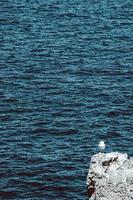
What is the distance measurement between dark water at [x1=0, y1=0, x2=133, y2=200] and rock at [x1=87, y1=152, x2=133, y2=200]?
1418 centimetres

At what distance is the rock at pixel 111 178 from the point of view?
48.6 ft

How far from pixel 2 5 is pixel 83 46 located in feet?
60.8

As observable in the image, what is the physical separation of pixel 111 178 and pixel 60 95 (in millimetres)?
27374

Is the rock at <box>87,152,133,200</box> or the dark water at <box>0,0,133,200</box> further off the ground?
the rock at <box>87,152,133,200</box>

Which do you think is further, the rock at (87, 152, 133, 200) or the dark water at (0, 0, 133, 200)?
the dark water at (0, 0, 133, 200)

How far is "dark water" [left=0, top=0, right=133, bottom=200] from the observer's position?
106 ft

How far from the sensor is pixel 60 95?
139 ft

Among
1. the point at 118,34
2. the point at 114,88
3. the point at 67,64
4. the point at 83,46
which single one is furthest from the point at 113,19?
the point at 114,88

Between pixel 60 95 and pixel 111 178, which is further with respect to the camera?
pixel 60 95

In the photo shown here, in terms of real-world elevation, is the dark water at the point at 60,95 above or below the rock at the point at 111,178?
below

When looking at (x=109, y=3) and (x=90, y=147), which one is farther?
(x=109, y=3)

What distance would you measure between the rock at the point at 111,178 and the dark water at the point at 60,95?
14.2 metres

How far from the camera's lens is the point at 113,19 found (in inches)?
2467

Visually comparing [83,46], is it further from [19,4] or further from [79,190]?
[79,190]
